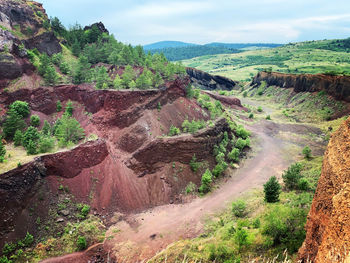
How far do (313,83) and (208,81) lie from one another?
6559 centimetres

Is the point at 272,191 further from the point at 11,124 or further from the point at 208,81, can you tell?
the point at 208,81

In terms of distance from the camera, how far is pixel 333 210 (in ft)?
38.3

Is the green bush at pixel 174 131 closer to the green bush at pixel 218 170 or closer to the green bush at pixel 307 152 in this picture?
the green bush at pixel 218 170

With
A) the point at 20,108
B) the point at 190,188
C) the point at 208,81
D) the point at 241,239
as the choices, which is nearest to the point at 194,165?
the point at 190,188

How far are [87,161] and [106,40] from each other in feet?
151

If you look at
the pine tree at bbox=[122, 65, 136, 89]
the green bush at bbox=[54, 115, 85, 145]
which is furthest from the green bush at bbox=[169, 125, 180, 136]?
the green bush at bbox=[54, 115, 85, 145]

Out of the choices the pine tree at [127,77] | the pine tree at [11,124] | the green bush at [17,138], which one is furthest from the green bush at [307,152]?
the pine tree at [11,124]

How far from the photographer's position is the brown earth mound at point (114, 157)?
27578 millimetres

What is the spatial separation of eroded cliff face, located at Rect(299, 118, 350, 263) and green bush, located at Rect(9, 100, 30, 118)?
1704 inches

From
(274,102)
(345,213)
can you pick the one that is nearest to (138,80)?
(345,213)

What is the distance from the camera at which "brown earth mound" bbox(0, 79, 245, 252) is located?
27.6m

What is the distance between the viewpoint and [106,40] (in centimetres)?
6681

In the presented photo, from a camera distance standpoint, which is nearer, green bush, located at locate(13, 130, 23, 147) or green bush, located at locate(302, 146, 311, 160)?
green bush, located at locate(13, 130, 23, 147)

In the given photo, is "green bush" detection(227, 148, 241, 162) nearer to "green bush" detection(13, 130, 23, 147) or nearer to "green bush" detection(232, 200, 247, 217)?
"green bush" detection(232, 200, 247, 217)
